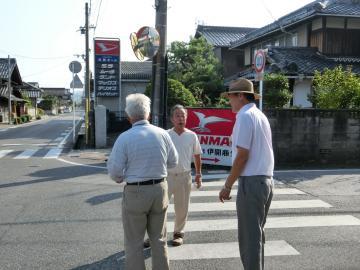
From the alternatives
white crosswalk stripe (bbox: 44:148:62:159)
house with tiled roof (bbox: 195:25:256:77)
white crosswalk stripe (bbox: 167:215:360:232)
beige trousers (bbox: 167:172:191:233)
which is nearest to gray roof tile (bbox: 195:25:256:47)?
house with tiled roof (bbox: 195:25:256:77)

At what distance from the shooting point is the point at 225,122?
Answer: 11312 mm

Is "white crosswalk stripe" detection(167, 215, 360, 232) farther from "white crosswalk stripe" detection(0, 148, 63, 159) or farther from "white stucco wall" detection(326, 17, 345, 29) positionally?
"white stucco wall" detection(326, 17, 345, 29)

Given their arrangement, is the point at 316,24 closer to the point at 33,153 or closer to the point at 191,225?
the point at 33,153

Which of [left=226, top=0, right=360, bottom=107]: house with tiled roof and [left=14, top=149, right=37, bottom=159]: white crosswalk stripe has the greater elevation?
[left=226, top=0, right=360, bottom=107]: house with tiled roof

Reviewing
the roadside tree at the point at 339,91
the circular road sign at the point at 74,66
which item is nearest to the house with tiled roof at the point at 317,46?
the roadside tree at the point at 339,91

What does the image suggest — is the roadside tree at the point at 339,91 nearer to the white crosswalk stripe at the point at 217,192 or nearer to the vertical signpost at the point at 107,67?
the white crosswalk stripe at the point at 217,192

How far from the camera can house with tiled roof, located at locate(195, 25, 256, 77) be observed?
31167 mm

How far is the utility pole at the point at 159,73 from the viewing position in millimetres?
10242

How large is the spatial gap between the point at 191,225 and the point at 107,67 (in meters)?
14.2

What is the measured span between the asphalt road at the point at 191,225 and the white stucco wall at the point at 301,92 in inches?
307

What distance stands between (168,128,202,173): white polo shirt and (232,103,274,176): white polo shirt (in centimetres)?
159

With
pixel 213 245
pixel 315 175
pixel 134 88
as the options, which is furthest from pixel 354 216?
pixel 134 88

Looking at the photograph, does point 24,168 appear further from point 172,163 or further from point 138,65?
point 138,65

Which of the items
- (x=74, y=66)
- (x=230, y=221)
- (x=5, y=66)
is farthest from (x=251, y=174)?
(x=5, y=66)
